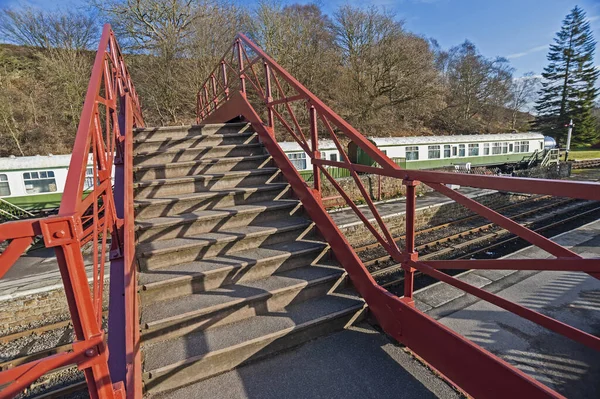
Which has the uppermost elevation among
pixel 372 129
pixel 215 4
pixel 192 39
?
pixel 215 4

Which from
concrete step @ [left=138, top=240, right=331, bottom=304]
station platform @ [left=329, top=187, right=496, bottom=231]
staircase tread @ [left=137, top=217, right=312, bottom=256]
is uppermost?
staircase tread @ [left=137, top=217, right=312, bottom=256]

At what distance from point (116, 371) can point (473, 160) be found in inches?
923

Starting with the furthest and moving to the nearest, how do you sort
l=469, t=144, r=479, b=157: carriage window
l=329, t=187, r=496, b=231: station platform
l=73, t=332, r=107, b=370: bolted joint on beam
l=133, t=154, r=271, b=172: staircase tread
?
1. l=469, t=144, r=479, b=157: carriage window
2. l=329, t=187, r=496, b=231: station platform
3. l=133, t=154, r=271, b=172: staircase tread
4. l=73, t=332, r=107, b=370: bolted joint on beam

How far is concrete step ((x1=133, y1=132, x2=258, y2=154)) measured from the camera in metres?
4.21

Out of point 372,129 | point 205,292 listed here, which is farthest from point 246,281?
point 372,129

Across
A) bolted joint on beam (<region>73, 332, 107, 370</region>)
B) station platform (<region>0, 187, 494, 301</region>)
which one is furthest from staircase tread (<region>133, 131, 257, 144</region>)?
station platform (<region>0, 187, 494, 301</region>)

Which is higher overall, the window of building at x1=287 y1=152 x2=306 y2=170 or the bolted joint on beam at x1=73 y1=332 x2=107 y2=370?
the window of building at x1=287 y1=152 x2=306 y2=170

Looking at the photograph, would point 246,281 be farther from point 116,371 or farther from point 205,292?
point 116,371

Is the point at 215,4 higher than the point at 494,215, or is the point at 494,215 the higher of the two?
the point at 215,4

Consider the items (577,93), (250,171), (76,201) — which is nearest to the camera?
(76,201)

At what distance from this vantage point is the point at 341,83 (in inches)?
1053

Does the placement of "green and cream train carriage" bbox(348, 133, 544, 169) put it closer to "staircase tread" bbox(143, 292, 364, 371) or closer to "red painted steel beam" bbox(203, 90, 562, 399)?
"red painted steel beam" bbox(203, 90, 562, 399)

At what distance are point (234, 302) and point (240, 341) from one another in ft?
1.07

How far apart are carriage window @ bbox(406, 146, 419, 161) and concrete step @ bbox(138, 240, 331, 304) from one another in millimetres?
16492
